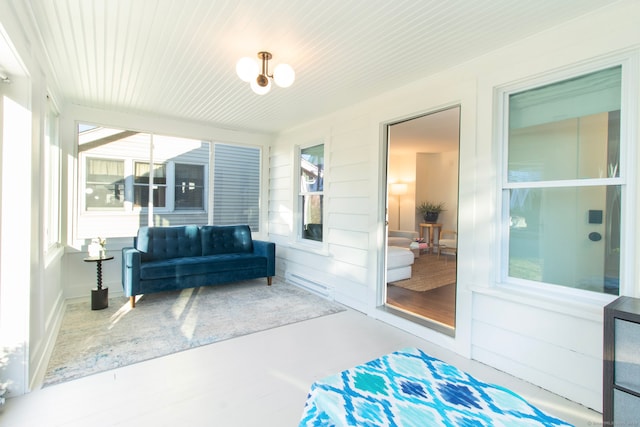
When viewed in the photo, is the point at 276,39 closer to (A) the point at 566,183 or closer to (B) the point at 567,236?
(A) the point at 566,183

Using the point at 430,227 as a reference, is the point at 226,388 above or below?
below

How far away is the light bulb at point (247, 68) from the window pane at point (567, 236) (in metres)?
2.24

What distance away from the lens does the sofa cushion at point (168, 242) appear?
13.8ft

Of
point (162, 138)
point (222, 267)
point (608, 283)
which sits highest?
point (162, 138)

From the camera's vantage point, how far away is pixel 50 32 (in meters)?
2.28

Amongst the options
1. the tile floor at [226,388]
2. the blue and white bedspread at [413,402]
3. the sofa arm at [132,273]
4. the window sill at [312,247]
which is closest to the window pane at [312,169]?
the window sill at [312,247]

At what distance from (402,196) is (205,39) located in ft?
22.0

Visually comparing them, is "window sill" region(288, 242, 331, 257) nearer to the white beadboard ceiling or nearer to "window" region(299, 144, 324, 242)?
"window" region(299, 144, 324, 242)

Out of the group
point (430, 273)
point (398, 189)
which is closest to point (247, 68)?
point (430, 273)

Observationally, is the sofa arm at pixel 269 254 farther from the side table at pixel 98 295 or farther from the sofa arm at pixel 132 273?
the side table at pixel 98 295

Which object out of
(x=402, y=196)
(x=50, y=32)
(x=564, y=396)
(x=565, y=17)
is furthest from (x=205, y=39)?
(x=402, y=196)

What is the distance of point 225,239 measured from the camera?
4930 millimetres

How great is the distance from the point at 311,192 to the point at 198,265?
1.94 meters

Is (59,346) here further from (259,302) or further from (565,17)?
(565,17)
